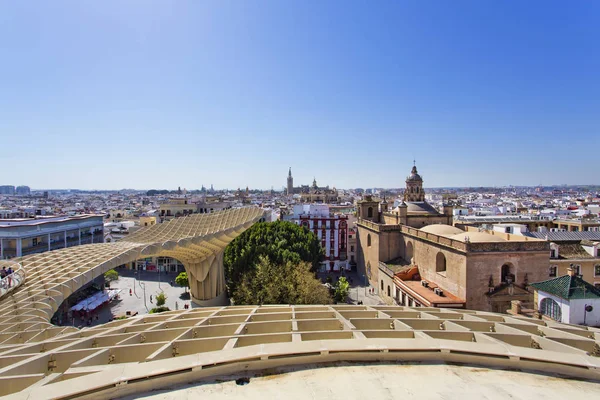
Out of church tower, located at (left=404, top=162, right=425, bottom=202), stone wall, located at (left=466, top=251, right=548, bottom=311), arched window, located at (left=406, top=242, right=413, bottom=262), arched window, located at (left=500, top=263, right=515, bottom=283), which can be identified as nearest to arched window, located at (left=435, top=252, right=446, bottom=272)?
stone wall, located at (left=466, top=251, right=548, bottom=311)

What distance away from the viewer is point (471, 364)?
8055mm

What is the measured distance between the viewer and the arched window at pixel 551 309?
20.5 metres

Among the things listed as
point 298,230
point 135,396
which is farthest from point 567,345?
point 298,230

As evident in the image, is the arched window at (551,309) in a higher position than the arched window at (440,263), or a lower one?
lower

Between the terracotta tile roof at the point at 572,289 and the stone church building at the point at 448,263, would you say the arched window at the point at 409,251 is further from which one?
the terracotta tile roof at the point at 572,289

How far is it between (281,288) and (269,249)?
7.80 m

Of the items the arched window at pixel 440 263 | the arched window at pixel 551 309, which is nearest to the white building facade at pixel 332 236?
the arched window at pixel 440 263

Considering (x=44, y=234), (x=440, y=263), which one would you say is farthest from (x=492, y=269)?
(x=44, y=234)

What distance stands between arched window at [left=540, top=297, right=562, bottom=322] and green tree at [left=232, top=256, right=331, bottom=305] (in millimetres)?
14009

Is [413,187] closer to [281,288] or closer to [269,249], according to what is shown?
[269,249]

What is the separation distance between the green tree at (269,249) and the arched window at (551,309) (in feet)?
57.5

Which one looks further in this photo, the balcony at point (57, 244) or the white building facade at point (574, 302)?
the balcony at point (57, 244)

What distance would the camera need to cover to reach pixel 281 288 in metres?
25.7

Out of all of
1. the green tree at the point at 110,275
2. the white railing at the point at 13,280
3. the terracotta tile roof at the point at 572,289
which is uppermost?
the white railing at the point at 13,280
